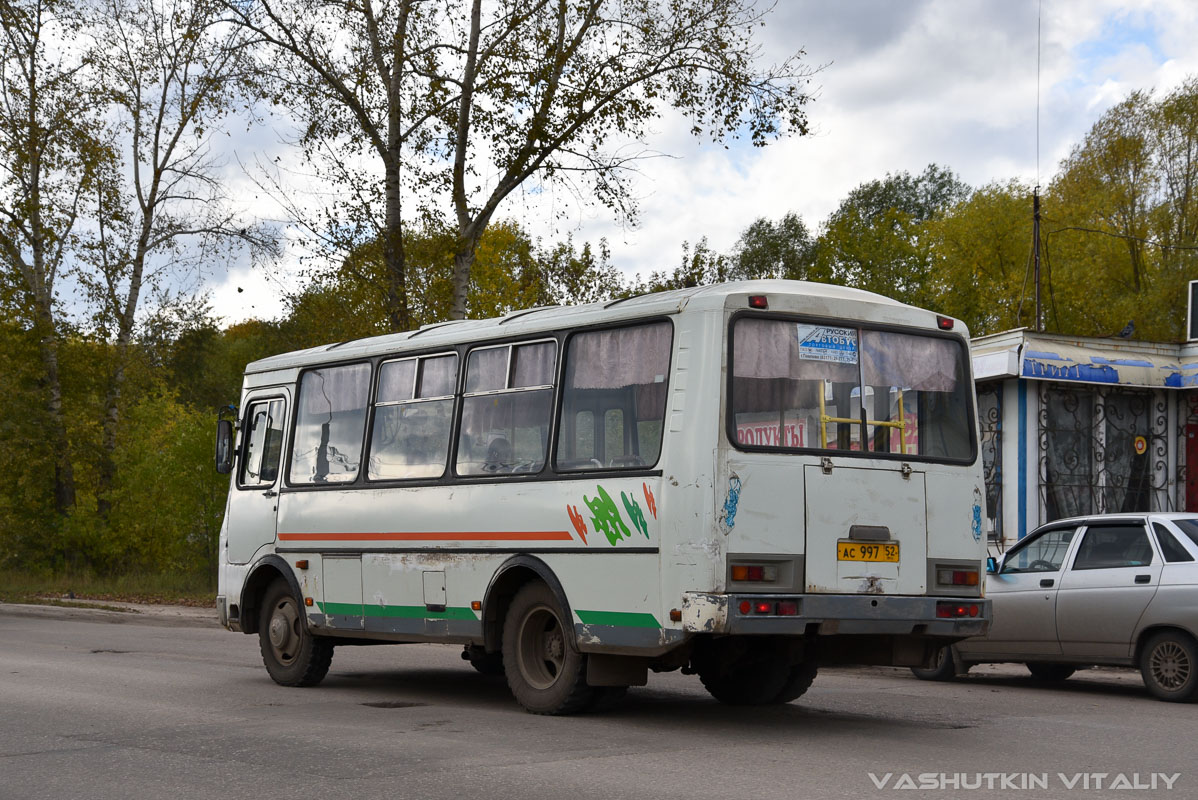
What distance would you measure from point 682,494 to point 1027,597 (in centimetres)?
561

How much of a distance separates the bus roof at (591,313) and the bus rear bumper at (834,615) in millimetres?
1974

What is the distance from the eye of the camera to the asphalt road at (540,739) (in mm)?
7317

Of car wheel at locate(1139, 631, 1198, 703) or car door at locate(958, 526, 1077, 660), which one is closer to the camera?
car wheel at locate(1139, 631, 1198, 703)

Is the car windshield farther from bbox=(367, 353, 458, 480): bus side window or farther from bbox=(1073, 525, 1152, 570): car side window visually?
bbox=(367, 353, 458, 480): bus side window

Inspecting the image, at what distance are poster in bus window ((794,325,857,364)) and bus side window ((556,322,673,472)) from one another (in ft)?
3.07

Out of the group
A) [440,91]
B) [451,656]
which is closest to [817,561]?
[451,656]

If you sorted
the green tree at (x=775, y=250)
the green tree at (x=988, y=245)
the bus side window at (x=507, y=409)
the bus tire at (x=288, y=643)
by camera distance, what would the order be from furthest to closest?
the green tree at (x=775, y=250) < the green tree at (x=988, y=245) < the bus tire at (x=288, y=643) < the bus side window at (x=507, y=409)

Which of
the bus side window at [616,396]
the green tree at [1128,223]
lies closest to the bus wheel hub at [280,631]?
the bus side window at [616,396]

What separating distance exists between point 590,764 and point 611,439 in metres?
2.66

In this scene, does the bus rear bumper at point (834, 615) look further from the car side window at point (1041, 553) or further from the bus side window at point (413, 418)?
the car side window at point (1041, 553)

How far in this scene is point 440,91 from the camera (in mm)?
25297

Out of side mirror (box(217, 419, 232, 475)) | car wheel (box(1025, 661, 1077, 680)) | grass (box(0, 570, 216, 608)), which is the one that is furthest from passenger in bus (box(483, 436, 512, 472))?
grass (box(0, 570, 216, 608))

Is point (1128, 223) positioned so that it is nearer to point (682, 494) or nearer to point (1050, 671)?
point (1050, 671)

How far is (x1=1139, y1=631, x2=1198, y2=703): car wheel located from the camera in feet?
39.1
